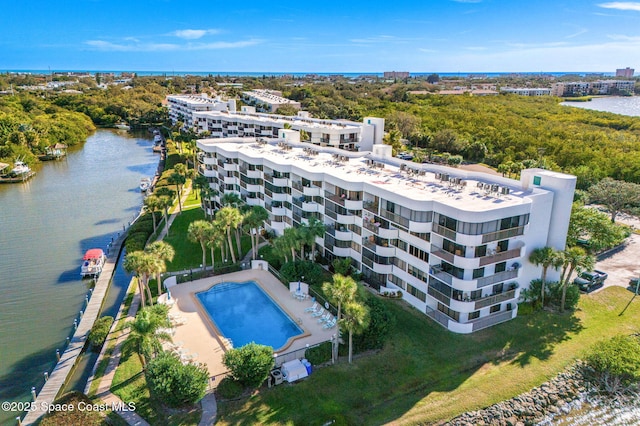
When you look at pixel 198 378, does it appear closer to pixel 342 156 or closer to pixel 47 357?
pixel 47 357

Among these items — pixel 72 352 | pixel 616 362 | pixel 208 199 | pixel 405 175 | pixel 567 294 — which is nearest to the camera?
pixel 616 362

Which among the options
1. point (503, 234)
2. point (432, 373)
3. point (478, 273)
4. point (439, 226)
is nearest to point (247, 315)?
point (432, 373)

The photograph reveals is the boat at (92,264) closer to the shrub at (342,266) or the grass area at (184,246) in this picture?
the grass area at (184,246)

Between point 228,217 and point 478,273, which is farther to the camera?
point 228,217

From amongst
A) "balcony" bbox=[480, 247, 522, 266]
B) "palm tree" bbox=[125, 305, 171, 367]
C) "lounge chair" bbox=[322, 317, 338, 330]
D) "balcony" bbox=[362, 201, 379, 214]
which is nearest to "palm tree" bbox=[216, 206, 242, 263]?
"balcony" bbox=[362, 201, 379, 214]

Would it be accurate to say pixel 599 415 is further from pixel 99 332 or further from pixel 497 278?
pixel 99 332

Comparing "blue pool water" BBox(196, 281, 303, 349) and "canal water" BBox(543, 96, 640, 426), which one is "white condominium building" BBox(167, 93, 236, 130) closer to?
"blue pool water" BBox(196, 281, 303, 349)

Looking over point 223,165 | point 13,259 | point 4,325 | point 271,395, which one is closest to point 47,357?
point 4,325
